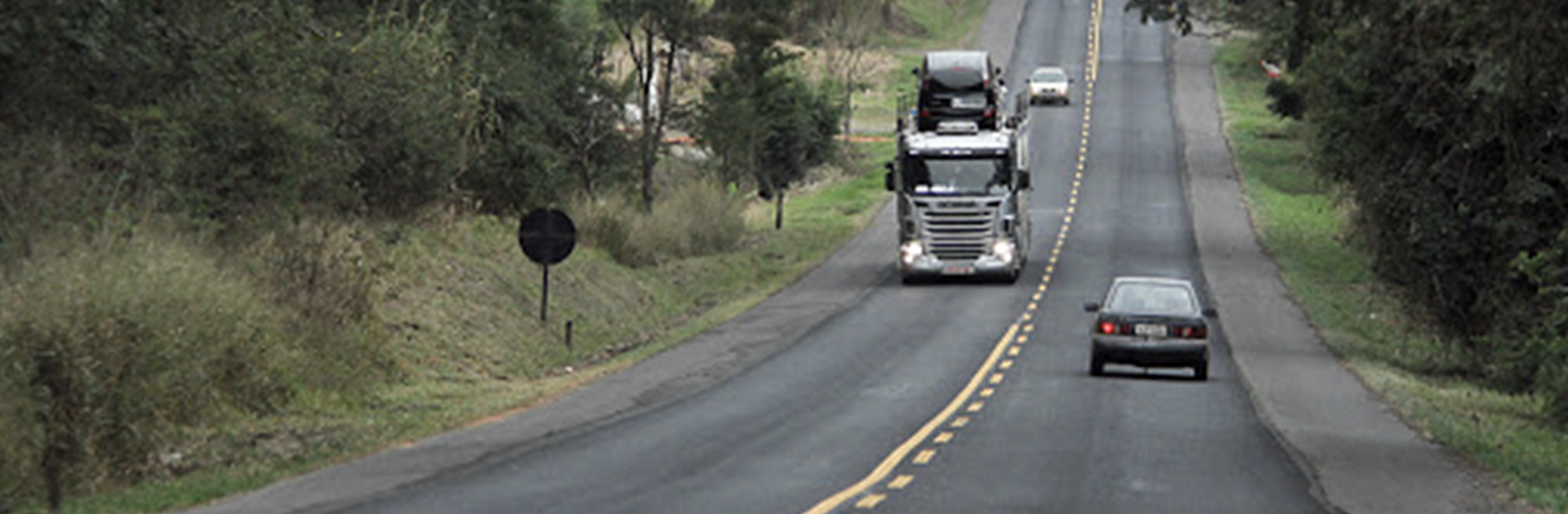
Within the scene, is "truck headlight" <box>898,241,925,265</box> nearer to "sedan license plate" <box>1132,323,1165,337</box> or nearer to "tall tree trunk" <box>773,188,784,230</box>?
"tall tree trunk" <box>773,188,784,230</box>

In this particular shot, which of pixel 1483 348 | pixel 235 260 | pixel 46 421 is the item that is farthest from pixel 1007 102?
pixel 46 421

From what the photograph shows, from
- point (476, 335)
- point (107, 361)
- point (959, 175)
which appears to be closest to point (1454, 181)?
point (959, 175)

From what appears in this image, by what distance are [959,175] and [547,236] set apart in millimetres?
13115

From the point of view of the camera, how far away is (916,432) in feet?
79.4

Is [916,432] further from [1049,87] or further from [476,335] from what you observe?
[1049,87]

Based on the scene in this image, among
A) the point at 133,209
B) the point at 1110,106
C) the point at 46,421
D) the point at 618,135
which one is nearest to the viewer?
the point at 46,421

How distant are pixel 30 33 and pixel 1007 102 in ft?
235

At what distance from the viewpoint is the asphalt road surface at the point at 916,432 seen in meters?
18.2

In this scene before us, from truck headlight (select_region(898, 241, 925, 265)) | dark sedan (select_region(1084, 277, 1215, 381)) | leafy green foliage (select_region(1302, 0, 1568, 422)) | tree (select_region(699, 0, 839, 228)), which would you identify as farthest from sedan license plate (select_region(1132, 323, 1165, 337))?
tree (select_region(699, 0, 839, 228))

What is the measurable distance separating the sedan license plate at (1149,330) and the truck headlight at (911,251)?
16.4 metres

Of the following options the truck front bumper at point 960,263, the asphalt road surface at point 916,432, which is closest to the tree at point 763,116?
the asphalt road surface at point 916,432

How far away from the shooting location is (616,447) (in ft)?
71.6

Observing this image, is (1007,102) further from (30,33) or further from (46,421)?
(46,421)

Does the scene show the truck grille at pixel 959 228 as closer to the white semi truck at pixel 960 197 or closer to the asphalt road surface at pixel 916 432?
the white semi truck at pixel 960 197
